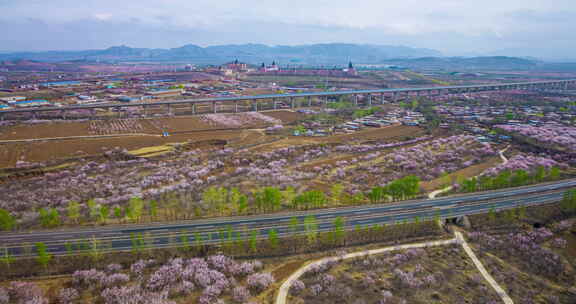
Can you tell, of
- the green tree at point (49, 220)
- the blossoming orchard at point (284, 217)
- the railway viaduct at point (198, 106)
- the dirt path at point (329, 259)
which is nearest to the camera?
the dirt path at point (329, 259)

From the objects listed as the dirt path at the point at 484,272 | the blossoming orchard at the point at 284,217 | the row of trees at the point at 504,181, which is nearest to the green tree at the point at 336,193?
the blossoming orchard at the point at 284,217

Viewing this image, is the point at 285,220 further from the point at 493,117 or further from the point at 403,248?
the point at 493,117

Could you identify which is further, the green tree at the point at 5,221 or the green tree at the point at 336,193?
the green tree at the point at 336,193

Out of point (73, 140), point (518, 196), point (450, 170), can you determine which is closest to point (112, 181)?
point (73, 140)

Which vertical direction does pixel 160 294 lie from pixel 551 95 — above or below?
below

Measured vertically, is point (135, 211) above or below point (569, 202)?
below

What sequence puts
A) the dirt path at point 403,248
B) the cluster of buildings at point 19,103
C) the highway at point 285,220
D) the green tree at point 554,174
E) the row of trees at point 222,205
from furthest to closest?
the cluster of buildings at point 19,103
the green tree at point 554,174
the row of trees at point 222,205
the highway at point 285,220
the dirt path at point 403,248

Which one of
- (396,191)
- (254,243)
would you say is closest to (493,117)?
(396,191)

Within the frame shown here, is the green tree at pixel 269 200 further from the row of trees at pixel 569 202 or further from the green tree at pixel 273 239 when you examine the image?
the row of trees at pixel 569 202

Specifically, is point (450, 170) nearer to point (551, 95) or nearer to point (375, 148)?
point (375, 148)
